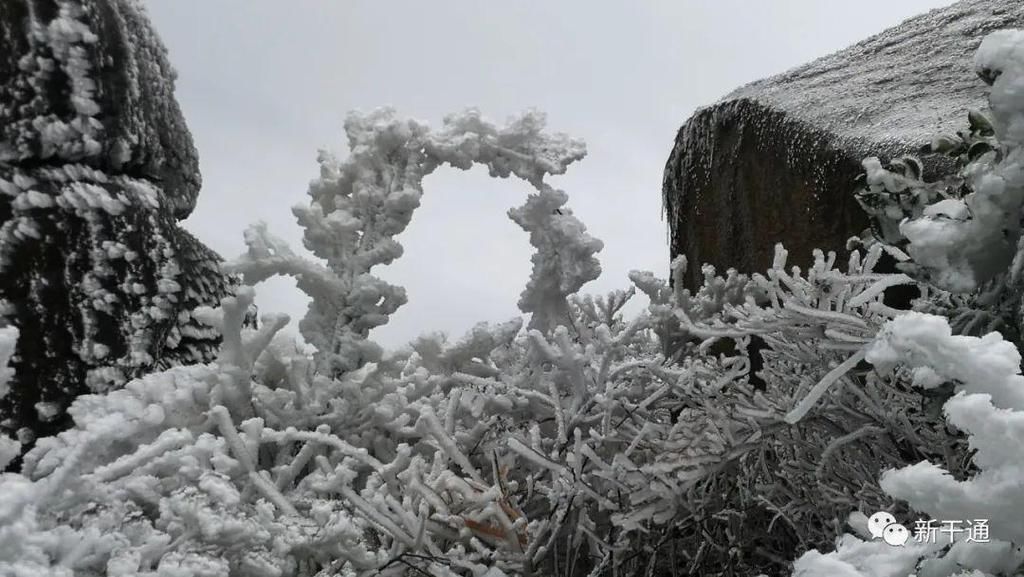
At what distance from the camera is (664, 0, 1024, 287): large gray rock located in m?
1.71

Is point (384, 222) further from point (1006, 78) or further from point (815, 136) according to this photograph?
point (815, 136)

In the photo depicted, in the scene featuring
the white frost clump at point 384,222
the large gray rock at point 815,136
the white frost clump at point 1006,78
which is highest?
the large gray rock at point 815,136

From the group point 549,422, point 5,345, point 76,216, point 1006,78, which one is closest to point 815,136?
point 549,422

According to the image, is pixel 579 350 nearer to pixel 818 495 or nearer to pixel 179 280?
pixel 818 495

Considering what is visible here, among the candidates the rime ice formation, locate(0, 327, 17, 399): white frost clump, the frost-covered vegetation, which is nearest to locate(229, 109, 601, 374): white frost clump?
the frost-covered vegetation

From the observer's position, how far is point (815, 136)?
1.80m

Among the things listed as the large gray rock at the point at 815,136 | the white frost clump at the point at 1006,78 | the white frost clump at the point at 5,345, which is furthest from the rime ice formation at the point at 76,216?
the large gray rock at the point at 815,136

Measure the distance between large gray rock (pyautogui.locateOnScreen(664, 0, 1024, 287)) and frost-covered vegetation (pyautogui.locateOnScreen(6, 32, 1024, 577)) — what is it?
1.77 feet

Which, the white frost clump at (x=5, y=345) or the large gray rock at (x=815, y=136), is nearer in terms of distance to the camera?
the white frost clump at (x=5, y=345)

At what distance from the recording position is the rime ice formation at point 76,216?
3.87 ft

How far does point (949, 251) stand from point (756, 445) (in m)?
0.32

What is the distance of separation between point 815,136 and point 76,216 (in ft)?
4.46

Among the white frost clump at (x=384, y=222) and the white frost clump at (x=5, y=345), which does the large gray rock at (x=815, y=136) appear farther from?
the white frost clump at (x=5, y=345)

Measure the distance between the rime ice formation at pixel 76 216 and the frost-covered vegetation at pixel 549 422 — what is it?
0.77ft
